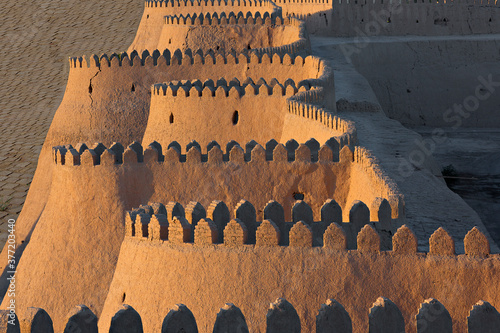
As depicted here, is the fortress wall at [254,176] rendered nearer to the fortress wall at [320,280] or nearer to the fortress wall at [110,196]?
the fortress wall at [110,196]

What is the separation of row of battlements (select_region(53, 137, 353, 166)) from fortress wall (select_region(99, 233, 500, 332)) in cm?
459

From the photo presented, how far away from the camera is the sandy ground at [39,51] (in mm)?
42906

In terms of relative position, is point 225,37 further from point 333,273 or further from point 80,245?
point 333,273

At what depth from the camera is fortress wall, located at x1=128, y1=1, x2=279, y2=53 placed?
1471 inches

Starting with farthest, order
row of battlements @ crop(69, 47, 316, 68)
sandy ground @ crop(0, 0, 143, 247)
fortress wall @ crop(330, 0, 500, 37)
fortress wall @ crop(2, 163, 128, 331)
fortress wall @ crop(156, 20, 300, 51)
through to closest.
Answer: fortress wall @ crop(330, 0, 500, 37) → sandy ground @ crop(0, 0, 143, 247) → fortress wall @ crop(156, 20, 300, 51) → row of battlements @ crop(69, 47, 316, 68) → fortress wall @ crop(2, 163, 128, 331)

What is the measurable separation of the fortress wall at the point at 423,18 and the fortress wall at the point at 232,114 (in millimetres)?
22807

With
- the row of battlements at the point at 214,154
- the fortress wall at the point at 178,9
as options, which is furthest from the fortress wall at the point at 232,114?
the fortress wall at the point at 178,9

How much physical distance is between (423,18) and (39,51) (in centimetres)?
2337

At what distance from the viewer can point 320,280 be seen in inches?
446

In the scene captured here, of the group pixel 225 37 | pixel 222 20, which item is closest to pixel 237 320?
pixel 225 37

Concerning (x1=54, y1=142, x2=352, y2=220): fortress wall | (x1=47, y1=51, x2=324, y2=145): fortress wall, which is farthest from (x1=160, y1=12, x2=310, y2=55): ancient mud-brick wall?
(x1=54, y1=142, x2=352, y2=220): fortress wall

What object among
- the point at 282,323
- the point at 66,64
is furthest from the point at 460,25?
the point at 282,323

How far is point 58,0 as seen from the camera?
6362 centimetres

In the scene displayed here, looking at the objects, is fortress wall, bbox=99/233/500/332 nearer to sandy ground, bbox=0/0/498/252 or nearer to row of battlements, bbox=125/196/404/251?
row of battlements, bbox=125/196/404/251
